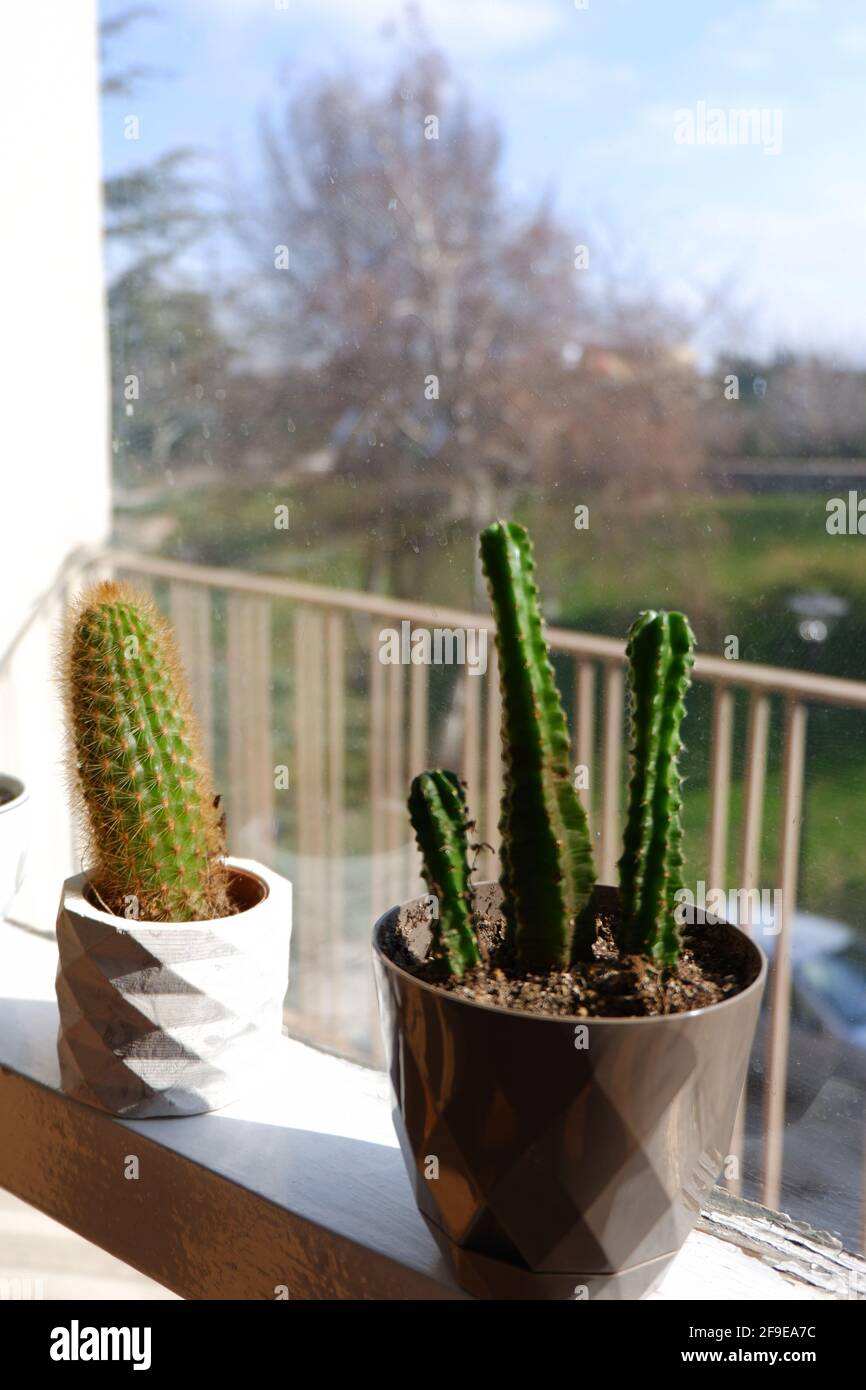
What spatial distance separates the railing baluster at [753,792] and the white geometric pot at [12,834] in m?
0.52

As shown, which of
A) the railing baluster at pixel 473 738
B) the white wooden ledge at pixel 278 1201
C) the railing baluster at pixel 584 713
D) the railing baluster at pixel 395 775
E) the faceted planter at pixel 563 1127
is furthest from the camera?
the railing baluster at pixel 395 775

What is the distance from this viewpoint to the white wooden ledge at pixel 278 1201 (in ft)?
1.88

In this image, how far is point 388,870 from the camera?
1.87 m

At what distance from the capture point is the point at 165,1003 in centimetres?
62

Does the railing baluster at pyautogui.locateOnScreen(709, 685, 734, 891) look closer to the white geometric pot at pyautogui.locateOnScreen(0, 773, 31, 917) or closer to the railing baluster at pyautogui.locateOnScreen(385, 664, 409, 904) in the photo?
the white geometric pot at pyautogui.locateOnScreen(0, 773, 31, 917)

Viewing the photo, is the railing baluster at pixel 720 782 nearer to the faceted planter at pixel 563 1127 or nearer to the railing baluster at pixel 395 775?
the faceted planter at pixel 563 1127

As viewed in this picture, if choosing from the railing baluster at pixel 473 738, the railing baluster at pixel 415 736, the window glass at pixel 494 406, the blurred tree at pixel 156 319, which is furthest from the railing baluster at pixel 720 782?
the railing baluster at pixel 415 736

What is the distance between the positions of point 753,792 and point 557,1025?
0.40 m

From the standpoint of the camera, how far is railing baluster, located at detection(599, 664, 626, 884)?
0.87 metres

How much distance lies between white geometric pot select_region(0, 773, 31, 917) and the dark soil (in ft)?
1.24

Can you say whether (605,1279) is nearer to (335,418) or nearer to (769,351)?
(769,351)

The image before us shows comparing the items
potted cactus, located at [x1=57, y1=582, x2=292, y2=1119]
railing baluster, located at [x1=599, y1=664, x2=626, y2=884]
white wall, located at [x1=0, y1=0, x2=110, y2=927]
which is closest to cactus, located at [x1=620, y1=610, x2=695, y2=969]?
railing baluster, located at [x1=599, y1=664, x2=626, y2=884]

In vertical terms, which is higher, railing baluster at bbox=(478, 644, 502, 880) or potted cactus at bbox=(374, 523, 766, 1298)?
potted cactus at bbox=(374, 523, 766, 1298)

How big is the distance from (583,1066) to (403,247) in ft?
4.40
